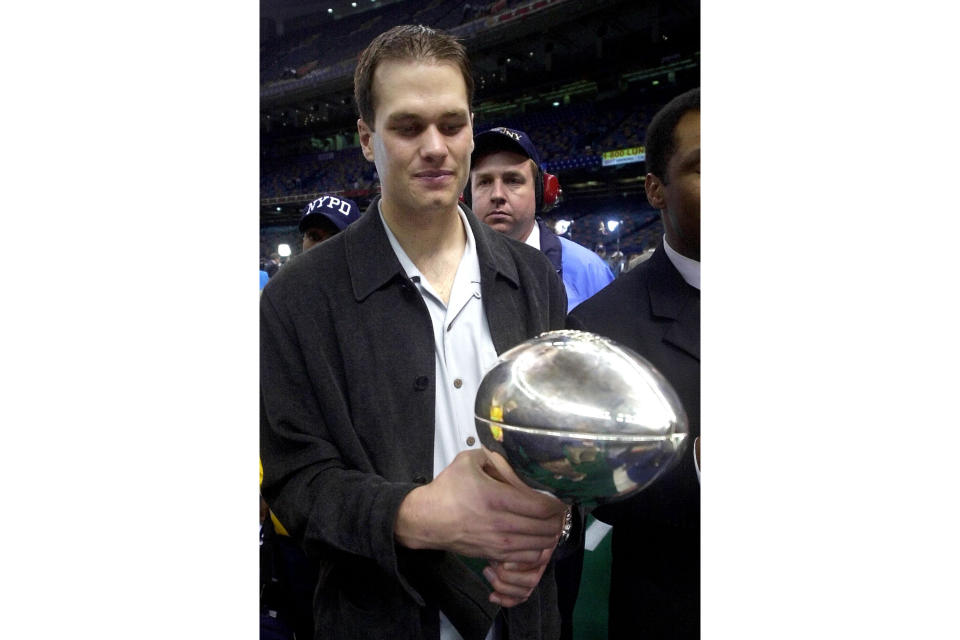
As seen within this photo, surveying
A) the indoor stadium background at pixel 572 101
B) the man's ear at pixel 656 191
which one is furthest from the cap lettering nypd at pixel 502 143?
the indoor stadium background at pixel 572 101

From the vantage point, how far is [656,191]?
663mm

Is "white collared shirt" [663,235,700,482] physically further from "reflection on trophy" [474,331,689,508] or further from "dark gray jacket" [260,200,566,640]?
"reflection on trophy" [474,331,689,508]

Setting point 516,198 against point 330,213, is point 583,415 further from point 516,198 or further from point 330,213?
point 330,213

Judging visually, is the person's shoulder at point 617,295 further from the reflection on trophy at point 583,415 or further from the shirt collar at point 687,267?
the reflection on trophy at point 583,415

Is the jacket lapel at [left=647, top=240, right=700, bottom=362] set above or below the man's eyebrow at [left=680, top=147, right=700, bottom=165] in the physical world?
below

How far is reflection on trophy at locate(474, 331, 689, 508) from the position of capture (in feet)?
0.80

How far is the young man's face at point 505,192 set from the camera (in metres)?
1.59

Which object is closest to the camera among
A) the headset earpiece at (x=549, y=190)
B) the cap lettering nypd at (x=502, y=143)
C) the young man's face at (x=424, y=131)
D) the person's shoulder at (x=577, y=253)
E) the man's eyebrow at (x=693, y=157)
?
the young man's face at (x=424, y=131)

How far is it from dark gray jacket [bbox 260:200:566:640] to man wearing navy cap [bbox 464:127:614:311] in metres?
1.01

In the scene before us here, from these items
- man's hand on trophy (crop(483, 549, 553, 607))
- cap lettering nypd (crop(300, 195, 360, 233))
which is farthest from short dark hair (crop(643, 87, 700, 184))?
cap lettering nypd (crop(300, 195, 360, 233))

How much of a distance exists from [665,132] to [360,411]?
1.31ft

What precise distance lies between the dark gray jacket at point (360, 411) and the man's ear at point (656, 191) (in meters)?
0.16

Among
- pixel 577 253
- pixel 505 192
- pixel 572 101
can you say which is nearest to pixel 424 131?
pixel 505 192
